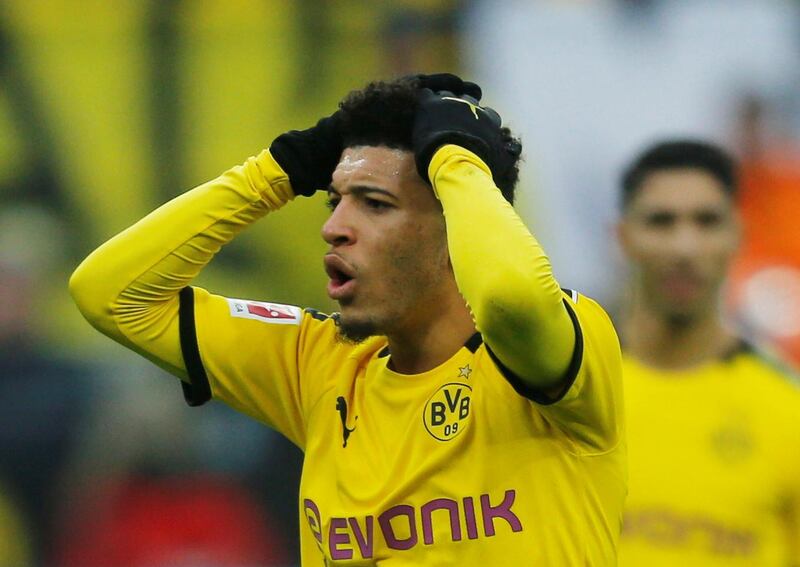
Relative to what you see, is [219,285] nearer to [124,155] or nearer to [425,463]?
[124,155]

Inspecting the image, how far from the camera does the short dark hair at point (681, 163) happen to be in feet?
17.7

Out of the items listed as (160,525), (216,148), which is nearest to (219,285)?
(216,148)

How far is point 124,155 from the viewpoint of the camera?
763 centimetres

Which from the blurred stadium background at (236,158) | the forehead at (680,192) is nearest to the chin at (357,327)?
the forehead at (680,192)

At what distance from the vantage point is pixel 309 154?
3.39m

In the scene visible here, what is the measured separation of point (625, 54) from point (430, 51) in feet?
3.45

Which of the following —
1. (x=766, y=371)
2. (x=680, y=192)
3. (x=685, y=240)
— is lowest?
(x=766, y=371)

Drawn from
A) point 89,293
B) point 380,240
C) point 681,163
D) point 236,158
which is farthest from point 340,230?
point 236,158

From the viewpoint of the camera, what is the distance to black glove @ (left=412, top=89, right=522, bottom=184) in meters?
2.98

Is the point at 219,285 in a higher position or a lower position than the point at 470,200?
lower

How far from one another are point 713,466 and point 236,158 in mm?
3781

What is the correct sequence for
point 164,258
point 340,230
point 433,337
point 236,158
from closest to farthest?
1. point 340,230
2. point 433,337
3. point 164,258
4. point 236,158

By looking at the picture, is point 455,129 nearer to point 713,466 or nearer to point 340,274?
point 340,274

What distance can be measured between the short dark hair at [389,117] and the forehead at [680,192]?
82.3 inches
